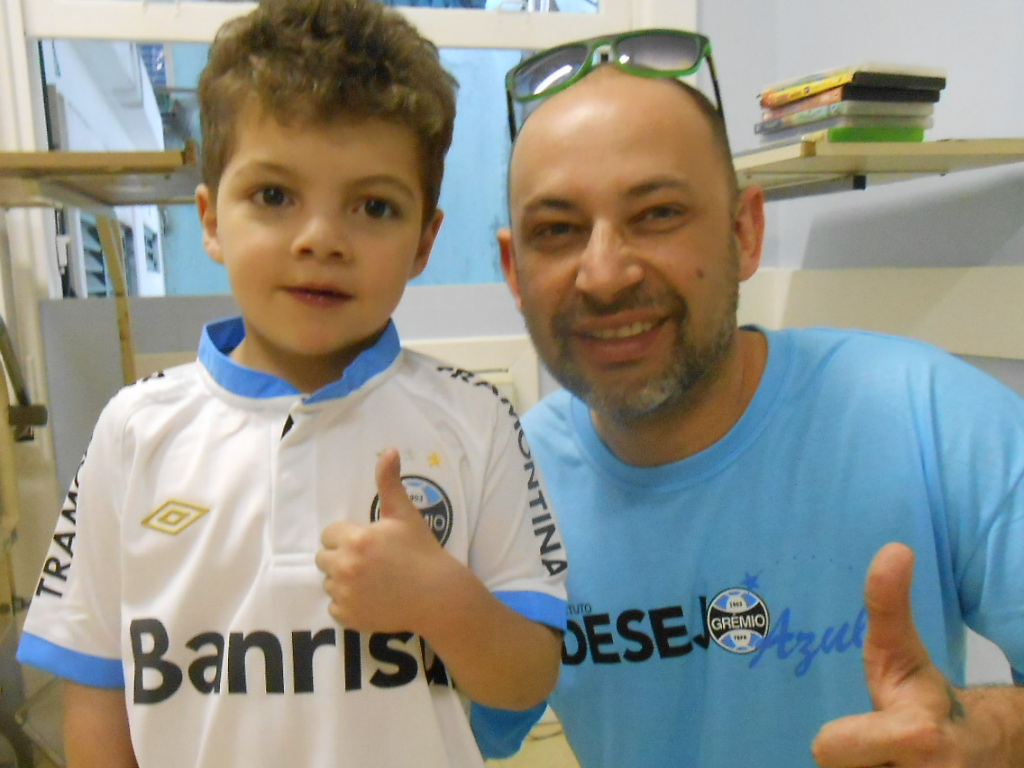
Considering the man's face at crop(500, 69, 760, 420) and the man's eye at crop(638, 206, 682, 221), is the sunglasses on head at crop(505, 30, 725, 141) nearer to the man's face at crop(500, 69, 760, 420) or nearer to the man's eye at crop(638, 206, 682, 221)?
the man's face at crop(500, 69, 760, 420)

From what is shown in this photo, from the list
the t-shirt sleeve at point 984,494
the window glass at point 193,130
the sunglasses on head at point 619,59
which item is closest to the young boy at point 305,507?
the sunglasses on head at point 619,59

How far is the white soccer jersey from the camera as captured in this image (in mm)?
648

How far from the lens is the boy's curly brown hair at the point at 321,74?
69 cm

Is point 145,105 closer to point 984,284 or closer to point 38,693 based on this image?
point 38,693

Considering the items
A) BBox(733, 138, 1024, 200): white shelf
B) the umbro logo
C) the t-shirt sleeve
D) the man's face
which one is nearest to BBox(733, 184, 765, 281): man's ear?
the man's face

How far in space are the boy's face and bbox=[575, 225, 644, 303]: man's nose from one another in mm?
262

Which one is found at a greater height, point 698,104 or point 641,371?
point 698,104

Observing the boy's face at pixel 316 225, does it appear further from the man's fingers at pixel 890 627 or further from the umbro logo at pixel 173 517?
the man's fingers at pixel 890 627

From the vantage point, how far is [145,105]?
75.6 inches

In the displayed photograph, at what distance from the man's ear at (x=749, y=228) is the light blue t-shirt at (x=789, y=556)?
0.53 feet

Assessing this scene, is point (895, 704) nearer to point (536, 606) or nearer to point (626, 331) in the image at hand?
point (536, 606)

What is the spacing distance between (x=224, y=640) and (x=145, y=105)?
1.70 m

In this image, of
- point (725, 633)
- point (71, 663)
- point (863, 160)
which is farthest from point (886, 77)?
point (71, 663)

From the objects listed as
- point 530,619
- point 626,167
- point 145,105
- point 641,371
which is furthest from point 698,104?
point 145,105
